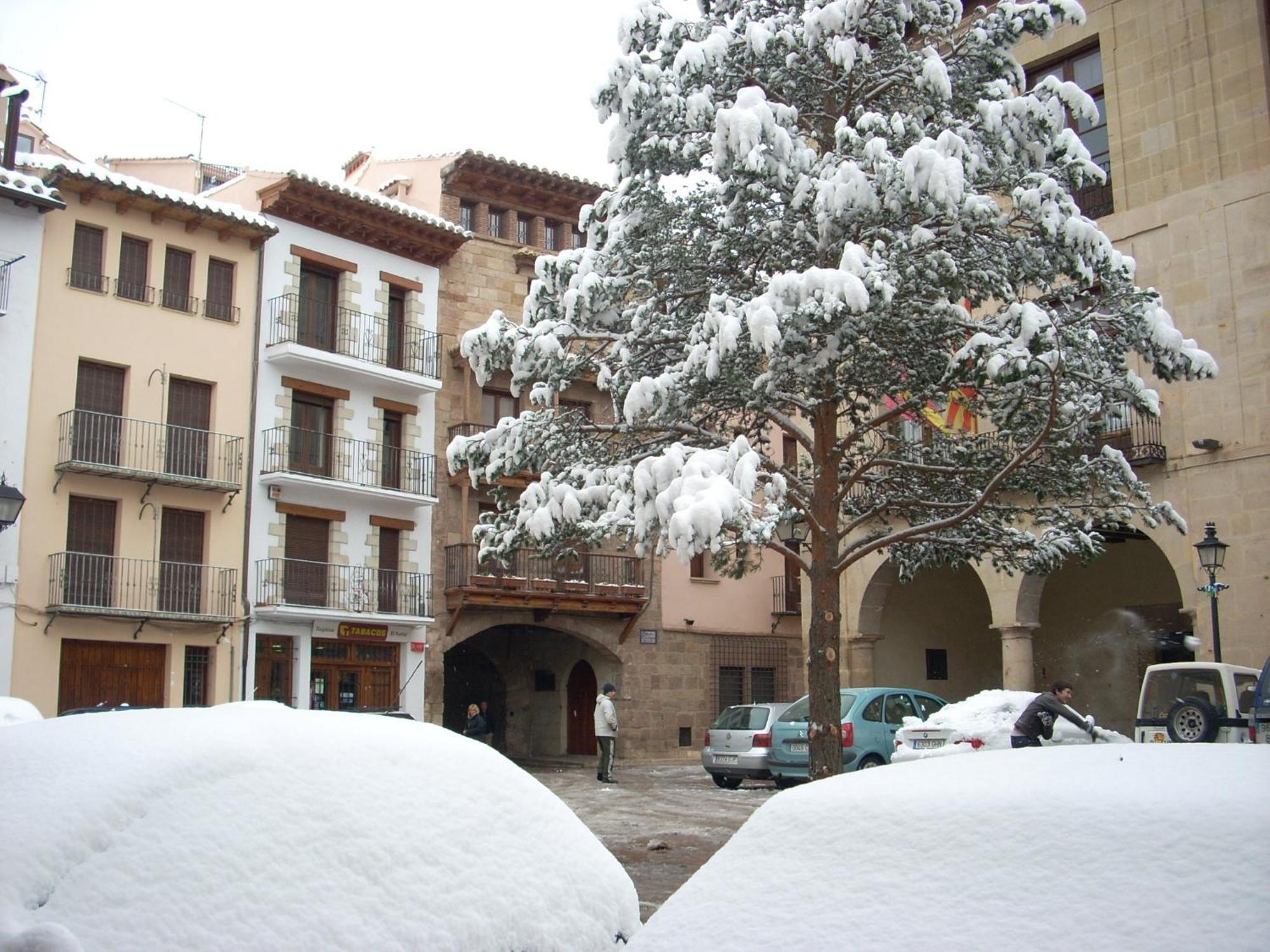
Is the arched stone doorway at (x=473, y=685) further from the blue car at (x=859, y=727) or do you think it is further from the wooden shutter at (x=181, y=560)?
the blue car at (x=859, y=727)

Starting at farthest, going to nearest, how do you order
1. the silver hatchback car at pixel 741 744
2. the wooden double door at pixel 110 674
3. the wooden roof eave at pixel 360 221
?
1. the wooden roof eave at pixel 360 221
2. the wooden double door at pixel 110 674
3. the silver hatchback car at pixel 741 744

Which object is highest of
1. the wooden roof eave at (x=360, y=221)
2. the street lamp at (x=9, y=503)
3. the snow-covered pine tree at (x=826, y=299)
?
the wooden roof eave at (x=360, y=221)

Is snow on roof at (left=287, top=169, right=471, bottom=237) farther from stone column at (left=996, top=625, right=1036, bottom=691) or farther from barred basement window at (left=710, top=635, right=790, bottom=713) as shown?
stone column at (left=996, top=625, right=1036, bottom=691)

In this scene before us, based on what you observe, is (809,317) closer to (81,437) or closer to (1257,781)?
(1257,781)

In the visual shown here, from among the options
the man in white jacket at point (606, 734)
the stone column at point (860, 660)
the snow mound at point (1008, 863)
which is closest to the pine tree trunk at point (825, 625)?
the snow mound at point (1008, 863)

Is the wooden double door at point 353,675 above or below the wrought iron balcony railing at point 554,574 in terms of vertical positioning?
below

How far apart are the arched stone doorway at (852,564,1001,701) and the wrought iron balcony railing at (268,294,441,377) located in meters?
11.8

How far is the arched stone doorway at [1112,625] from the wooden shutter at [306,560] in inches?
595

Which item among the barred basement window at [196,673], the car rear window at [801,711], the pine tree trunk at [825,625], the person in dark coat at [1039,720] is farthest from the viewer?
the barred basement window at [196,673]

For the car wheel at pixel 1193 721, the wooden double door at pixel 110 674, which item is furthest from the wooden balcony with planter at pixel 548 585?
the car wheel at pixel 1193 721

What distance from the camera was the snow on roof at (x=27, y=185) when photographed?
879 inches

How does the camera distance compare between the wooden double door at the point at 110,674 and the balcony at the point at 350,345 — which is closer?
the wooden double door at the point at 110,674

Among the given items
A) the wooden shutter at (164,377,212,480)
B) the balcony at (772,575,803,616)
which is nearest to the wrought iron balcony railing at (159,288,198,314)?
the wooden shutter at (164,377,212,480)

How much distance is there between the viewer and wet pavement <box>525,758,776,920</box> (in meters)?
10.5
